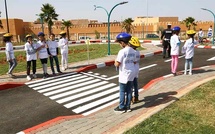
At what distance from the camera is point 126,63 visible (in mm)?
5289

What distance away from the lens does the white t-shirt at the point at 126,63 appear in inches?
205

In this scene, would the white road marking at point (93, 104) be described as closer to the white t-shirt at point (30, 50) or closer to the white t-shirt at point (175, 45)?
the white t-shirt at point (175, 45)

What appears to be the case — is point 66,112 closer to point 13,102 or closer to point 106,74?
point 13,102

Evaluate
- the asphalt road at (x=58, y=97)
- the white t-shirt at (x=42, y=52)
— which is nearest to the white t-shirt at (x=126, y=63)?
the asphalt road at (x=58, y=97)

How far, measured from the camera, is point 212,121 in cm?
460

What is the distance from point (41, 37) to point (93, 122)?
5.61 m

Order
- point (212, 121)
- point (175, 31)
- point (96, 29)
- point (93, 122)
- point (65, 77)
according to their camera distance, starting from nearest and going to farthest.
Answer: point (212, 121) → point (93, 122) → point (175, 31) → point (65, 77) → point (96, 29)

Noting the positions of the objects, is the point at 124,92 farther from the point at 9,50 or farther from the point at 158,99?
the point at 9,50

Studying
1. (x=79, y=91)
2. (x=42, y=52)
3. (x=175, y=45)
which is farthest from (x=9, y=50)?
(x=175, y=45)

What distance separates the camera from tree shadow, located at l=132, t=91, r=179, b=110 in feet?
19.2

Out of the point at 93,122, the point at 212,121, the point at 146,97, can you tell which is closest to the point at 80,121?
the point at 93,122

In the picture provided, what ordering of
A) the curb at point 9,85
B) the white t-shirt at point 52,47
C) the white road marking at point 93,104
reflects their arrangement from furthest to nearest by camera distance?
the white t-shirt at point 52,47 → the curb at point 9,85 → the white road marking at point 93,104

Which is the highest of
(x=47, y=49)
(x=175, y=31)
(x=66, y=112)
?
(x=175, y=31)

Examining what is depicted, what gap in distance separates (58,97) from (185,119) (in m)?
4.19
